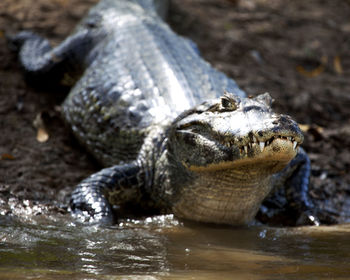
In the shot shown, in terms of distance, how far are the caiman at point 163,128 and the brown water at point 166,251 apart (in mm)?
278

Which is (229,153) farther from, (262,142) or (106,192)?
(106,192)

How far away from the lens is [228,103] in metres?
3.52

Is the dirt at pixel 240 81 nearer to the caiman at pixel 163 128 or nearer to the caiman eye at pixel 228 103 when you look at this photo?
the caiman at pixel 163 128

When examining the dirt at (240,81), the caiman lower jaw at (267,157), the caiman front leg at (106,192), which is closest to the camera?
the caiman lower jaw at (267,157)

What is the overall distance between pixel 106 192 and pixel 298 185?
162 centimetres

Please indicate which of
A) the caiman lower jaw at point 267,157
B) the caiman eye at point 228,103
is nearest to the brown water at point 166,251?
the caiman lower jaw at point 267,157

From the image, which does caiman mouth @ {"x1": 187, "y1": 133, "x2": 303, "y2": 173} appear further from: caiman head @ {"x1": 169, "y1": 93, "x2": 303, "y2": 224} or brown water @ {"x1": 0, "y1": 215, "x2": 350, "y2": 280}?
brown water @ {"x1": 0, "y1": 215, "x2": 350, "y2": 280}

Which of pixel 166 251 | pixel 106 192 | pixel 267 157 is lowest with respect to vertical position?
pixel 106 192

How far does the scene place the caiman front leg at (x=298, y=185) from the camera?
14.2 feet

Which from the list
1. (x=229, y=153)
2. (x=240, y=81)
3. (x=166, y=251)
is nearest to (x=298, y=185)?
(x=229, y=153)

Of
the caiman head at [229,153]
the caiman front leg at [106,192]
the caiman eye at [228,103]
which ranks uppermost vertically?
the caiman eye at [228,103]

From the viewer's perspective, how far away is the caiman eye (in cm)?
348

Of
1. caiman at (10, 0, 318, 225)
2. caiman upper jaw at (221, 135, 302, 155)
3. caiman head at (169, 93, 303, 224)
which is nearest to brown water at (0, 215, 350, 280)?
caiman head at (169, 93, 303, 224)

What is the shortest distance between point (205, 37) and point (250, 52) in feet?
2.34
